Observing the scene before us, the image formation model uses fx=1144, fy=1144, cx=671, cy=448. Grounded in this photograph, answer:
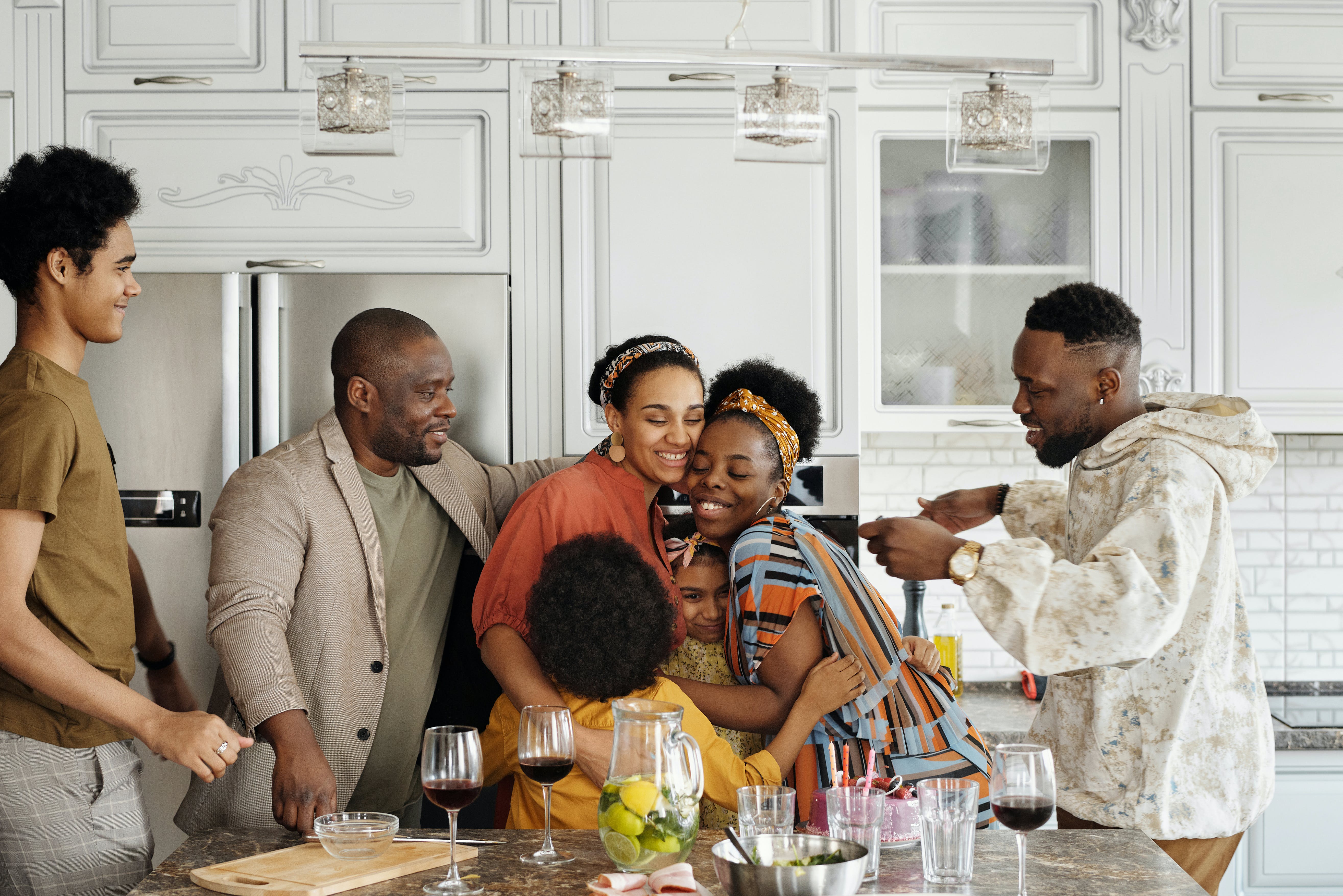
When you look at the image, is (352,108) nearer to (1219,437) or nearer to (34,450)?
(34,450)

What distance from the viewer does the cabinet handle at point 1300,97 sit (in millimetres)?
2867

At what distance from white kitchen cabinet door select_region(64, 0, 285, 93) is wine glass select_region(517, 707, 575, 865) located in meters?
1.78

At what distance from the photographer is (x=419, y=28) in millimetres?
2617

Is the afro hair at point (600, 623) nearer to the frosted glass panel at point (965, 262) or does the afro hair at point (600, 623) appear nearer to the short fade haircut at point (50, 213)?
the short fade haircut at point (50, 213)

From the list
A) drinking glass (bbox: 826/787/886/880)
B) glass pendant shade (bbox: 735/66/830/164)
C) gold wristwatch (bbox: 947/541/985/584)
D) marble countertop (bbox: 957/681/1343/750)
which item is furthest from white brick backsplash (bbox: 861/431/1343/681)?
drinking glass (bbox: 826/787/886/880)

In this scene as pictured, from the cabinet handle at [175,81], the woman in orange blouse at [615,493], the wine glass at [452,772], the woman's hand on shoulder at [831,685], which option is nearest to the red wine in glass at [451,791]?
the wine glass at [452,772]

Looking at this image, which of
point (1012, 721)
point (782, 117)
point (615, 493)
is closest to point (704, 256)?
point (615, 493)

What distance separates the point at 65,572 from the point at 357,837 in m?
0.69

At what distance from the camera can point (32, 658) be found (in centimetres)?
165

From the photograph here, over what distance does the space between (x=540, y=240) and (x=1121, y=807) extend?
1661mm

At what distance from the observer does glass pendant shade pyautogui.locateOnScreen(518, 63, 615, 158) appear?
5.56ft

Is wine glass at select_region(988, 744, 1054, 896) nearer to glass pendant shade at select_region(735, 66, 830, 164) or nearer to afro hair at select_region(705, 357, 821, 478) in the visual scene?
glass pendant shade at select_region(735, 66, 830, 164)

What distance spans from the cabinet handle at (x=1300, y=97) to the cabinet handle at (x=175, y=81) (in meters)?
2.55

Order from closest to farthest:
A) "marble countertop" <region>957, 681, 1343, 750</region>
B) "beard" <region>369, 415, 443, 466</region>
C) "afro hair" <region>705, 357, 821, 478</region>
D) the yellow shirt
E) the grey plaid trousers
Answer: the yellow shirt, the grey plaid trousers, "beard" <region>369, 415, 443, 466</region>, "afro hair" <region>705, 357, 821, 478</region>, "marble countertop" <region>957, 681, 1343, 750</region>
